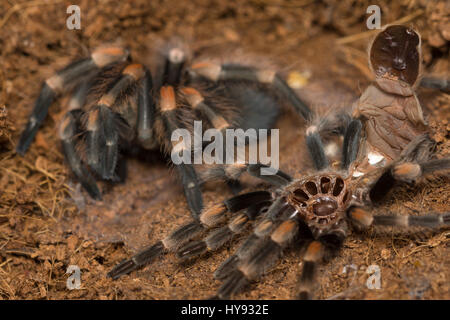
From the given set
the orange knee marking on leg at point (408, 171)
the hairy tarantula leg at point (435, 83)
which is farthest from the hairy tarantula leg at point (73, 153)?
the hairy tarantula leg at point (435, 83)

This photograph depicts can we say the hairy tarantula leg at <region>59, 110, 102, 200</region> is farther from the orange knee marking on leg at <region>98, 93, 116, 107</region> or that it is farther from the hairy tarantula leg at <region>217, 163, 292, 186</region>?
the hairy tarantula leg at <region>217, 163, 292, 186</region>

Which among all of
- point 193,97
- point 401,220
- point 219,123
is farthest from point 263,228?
point 193,97

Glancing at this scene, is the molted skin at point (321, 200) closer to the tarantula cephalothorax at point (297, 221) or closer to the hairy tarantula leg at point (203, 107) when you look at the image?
the tarantula cephalothorax at point (297, 221)

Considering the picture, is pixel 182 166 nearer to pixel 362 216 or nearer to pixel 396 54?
pixel 362 216

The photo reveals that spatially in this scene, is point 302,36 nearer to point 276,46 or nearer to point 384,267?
point 276,46

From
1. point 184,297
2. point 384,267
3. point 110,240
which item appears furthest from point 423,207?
point 110,240

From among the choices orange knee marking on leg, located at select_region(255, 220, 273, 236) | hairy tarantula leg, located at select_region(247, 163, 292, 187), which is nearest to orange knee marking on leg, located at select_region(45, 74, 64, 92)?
hairy tarantula leg, located at select_region(247, 163, 292, 187)

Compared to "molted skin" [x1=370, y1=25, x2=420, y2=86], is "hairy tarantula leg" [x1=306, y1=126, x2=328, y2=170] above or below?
below
